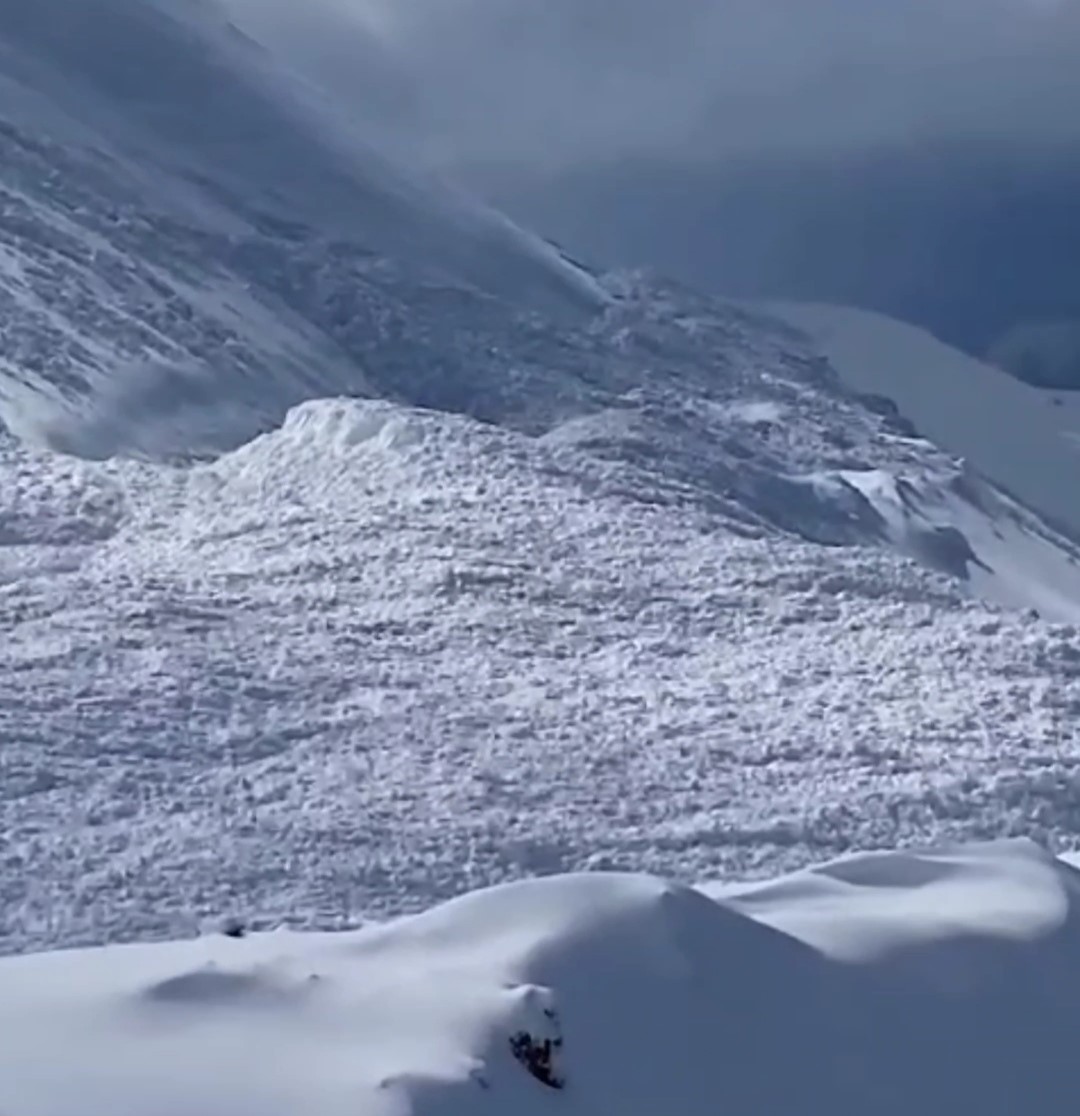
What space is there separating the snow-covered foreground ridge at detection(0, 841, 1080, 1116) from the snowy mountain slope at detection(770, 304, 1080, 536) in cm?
2737

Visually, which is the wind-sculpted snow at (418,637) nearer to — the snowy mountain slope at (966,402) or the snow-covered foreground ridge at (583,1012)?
the snow-covered foreground ridge at (583,1012)

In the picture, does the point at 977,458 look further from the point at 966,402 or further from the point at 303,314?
the point at 303,314

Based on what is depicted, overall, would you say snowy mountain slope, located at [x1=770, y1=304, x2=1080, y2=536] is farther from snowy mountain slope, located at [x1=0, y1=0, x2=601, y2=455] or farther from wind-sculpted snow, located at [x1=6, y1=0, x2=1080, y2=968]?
wind-sculpted snow, located at [x1=6, y1=0, x2=1080, y2=968]

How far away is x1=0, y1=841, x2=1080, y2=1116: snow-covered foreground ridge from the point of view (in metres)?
4.67

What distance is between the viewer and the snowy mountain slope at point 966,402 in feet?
124

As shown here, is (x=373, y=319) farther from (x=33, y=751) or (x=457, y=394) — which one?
(x=33, y=751)

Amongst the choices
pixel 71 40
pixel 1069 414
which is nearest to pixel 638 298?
pixel 71 40

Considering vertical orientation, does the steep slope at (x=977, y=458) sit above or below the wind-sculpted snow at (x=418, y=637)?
above

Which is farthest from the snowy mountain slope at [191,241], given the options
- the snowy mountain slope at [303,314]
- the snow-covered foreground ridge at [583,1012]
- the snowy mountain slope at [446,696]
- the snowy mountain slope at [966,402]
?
the snow-covered foreground ridge at [583,1012]

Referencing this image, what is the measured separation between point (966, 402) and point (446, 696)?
34203mm

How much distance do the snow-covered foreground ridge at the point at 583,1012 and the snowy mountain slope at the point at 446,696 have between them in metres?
1.88

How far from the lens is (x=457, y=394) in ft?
77.8

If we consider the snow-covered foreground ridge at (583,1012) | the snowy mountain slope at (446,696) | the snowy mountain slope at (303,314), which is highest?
the snowy mountain slope at (303,314)

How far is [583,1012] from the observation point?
5301 millimetres
